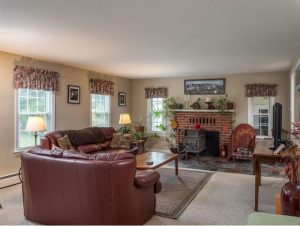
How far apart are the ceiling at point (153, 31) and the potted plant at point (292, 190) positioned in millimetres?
1509

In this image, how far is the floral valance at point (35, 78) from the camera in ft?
15.6

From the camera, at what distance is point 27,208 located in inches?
121

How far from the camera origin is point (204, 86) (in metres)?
7.55

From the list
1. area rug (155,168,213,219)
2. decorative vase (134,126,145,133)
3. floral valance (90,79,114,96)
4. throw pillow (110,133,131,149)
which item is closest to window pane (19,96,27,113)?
floral valance (90,79,114,96)

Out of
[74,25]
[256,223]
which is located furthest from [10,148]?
[256,223]

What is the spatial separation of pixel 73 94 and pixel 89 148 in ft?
4.72

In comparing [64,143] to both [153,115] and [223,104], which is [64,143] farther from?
[223,104]

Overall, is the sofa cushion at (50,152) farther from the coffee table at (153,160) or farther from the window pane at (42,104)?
the window pane at (42,104)

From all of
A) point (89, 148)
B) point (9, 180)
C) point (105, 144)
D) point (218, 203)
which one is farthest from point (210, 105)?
point (9, 180)

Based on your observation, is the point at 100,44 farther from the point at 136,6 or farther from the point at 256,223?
the point at 256,223

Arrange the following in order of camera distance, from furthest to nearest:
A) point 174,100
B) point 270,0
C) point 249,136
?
A: point 174,100 → point 249,136 → point 270,0

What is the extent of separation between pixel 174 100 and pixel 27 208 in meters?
5.51

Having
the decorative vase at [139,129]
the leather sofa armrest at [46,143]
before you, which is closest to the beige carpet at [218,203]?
the leather sofa armrest at [46,143]

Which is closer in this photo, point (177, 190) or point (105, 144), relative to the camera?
point (177, 190)
